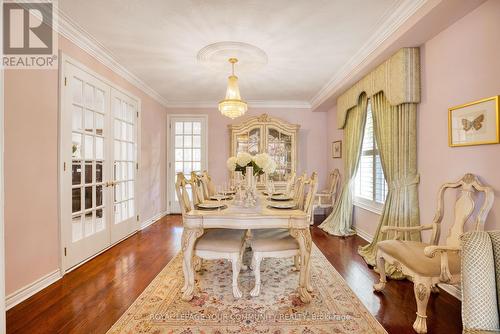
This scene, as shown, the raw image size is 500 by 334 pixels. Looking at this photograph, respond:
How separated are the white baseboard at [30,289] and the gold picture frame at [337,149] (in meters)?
4.61

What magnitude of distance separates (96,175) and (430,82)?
3.95 meters

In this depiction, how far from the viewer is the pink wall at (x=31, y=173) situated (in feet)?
6.92

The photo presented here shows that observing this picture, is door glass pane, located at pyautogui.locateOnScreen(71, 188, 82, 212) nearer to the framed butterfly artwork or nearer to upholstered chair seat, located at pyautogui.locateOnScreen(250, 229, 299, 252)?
upholstered chair seat, located at pyautogui.locateOnScreen(250, 229, 299, 252)

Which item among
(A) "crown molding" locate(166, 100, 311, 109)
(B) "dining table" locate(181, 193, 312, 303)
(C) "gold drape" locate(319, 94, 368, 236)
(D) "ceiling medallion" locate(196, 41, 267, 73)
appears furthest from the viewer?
(A) "crown molding" locate(166, 100, 311, 109)

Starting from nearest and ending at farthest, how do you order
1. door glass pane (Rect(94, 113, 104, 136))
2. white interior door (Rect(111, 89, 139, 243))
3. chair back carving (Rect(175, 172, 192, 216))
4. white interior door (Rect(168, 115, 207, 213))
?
chair back carving (Rect(175, 172, 192, 216))
door glass pane (Rect(94, 113, 104, 136))
white interior door (Rect(111, 89, 139, 243))
white interior door (Rect(168, 115, 207, 213))

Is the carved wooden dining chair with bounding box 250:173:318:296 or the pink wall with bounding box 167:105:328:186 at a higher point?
the pink wall with bounding box 167:105:328:186

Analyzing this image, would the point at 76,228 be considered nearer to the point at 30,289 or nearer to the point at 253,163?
the point at 30,289

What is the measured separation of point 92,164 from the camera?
321 centimetres

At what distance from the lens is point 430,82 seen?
259 centimetres

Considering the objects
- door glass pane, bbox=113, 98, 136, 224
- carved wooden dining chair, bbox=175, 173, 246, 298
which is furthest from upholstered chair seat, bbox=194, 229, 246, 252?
door glass pane, bbox=113, 98, 136, 224

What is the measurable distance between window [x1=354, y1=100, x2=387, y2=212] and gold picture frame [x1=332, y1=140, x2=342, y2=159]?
0.73 m

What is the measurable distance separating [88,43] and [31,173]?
1639 mm

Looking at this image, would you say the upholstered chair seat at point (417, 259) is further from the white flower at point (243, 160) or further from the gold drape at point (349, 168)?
the gold drape at point (349, 168)

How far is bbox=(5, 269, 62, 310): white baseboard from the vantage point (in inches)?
81.6
